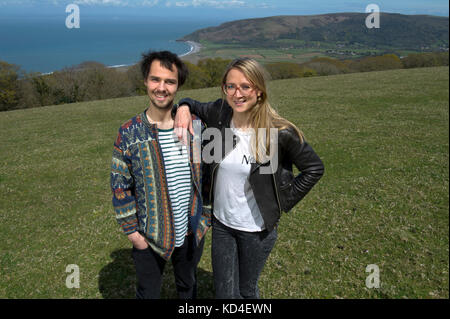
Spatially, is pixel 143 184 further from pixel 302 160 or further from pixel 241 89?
pixel 302 160

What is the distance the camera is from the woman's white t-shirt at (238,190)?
359 cm

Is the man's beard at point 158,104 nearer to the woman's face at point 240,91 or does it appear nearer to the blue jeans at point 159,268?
the woman's face at point 240,91

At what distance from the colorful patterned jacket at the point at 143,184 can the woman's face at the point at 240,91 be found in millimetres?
770

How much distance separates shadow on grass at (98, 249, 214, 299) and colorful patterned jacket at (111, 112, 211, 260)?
124 inches

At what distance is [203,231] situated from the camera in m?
4.15

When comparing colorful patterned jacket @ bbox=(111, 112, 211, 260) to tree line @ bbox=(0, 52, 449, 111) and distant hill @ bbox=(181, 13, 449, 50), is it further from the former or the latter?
distant hill @ bbox=(181, 13, 449, 50)

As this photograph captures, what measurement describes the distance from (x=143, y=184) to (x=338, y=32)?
124m

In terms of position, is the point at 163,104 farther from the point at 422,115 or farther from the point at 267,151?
the point at 422,115

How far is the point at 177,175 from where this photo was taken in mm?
3783

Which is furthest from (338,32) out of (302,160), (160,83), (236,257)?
(236,257)

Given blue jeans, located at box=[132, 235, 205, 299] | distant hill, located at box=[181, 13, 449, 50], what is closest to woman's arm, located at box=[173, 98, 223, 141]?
blue jeans, located at box=[132, 235, 205, 299]

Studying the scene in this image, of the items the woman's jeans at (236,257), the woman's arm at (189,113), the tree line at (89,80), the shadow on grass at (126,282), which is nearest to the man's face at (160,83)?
the woman's arm at (189,113)

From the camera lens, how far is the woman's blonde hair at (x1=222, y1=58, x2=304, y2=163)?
3.36 meters

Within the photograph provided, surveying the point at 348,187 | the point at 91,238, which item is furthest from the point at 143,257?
the point at 348,187
